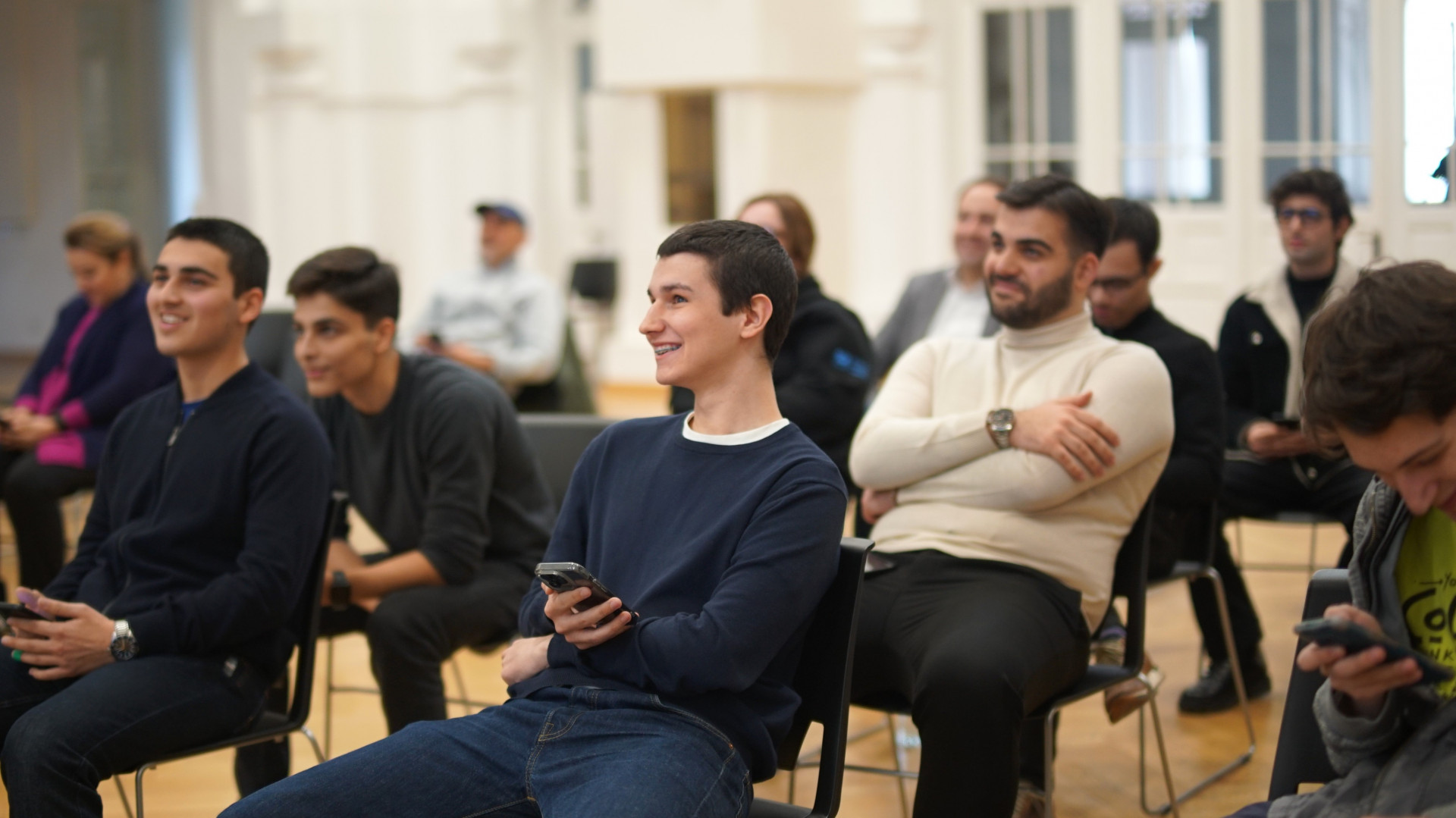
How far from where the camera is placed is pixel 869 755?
3.45 meters

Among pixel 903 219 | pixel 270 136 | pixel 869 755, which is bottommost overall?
pixel 869 755

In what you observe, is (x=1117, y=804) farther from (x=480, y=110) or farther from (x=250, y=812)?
(x=480, y=110)

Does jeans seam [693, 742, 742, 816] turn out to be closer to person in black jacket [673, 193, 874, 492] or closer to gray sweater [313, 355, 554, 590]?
gray sweater [313, 355, 554, 590]

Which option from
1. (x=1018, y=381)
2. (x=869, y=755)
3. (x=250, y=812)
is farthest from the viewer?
(x=869, y=755)

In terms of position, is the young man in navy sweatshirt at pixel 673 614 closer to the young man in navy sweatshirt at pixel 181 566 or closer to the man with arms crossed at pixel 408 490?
the young man in navy sweatshirt at pixel 181 566

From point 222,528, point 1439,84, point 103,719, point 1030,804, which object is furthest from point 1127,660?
point 1439,84

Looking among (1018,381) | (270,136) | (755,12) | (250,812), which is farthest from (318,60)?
(250,812)

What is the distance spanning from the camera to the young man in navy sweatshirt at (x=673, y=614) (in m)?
1.76

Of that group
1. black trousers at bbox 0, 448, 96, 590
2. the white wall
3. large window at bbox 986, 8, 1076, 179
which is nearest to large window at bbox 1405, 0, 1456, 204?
large window at bbox 986, 8, 1076, 179

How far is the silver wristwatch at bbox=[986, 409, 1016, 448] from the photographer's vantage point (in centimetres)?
253

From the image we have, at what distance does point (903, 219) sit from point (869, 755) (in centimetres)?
702

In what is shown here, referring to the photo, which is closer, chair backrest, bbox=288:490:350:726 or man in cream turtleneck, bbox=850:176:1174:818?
man in cream turtleneck, bbox=850:176:1174:818

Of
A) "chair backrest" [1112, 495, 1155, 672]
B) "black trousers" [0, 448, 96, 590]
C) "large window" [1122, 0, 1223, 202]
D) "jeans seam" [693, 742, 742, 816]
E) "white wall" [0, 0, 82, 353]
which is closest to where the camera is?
"jeans seam" [693, 742, 742, 816]

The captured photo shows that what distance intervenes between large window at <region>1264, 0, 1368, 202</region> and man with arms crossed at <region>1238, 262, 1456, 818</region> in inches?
311
